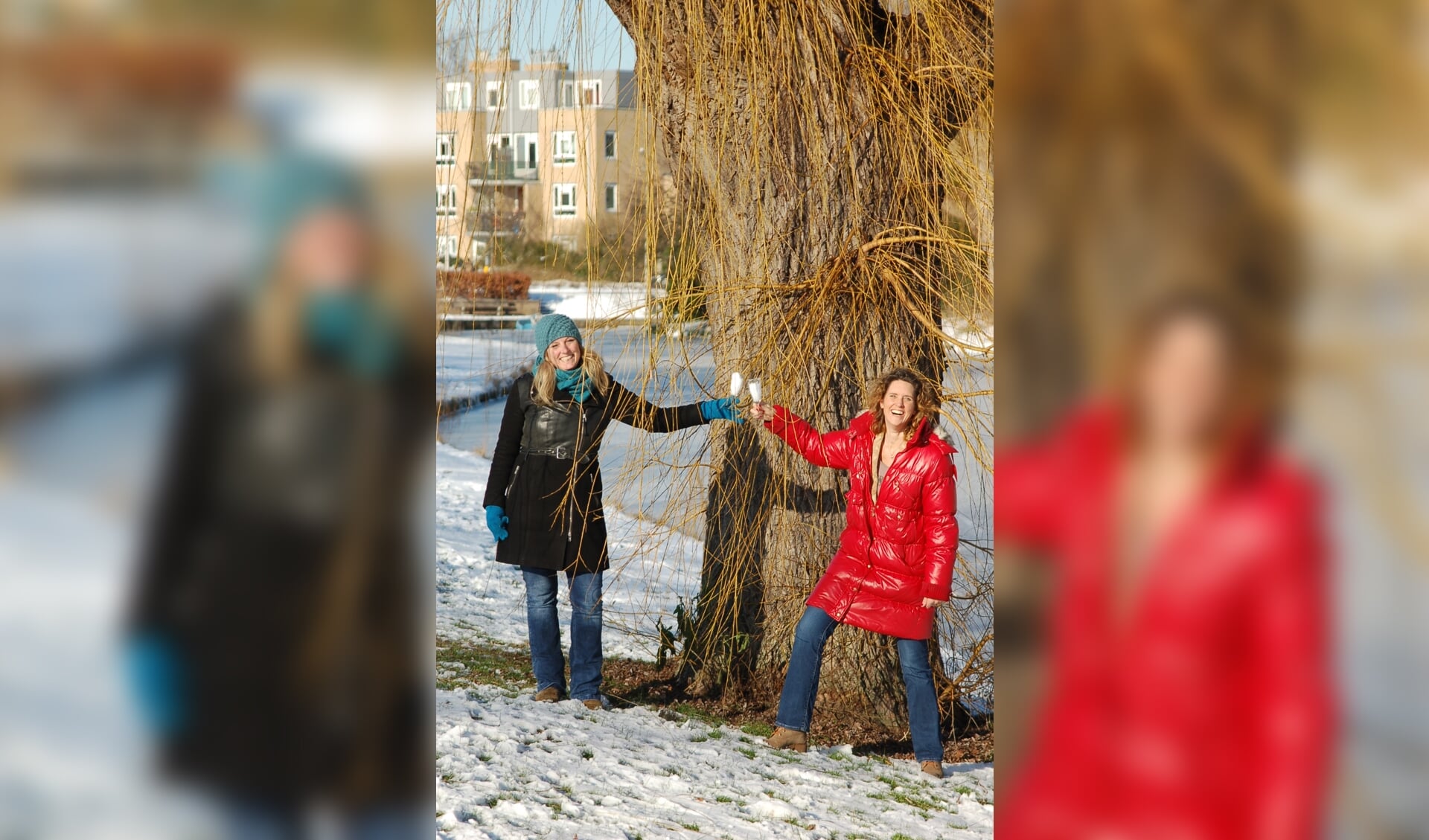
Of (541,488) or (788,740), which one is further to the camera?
(541,488)

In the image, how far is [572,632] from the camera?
516cm

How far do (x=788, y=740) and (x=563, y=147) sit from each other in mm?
2759

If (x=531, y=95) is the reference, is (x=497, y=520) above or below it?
below

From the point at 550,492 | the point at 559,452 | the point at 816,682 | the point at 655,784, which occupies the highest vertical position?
the point at 559,452
